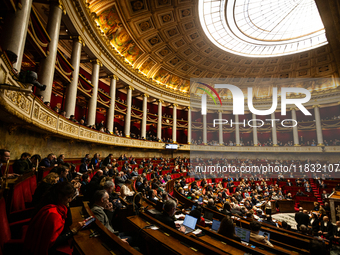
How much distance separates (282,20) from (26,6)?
2310 cm

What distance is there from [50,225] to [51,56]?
8340 mm

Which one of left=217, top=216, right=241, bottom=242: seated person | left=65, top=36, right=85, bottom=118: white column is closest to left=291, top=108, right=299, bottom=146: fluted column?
left=217, top=216, right=241, bottom=242: seated person

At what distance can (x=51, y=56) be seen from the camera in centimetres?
768

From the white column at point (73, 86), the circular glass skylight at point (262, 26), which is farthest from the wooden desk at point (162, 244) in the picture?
the circular glass skylight at point (262, 26)

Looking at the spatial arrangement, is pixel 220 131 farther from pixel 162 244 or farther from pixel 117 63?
pixel 162 244

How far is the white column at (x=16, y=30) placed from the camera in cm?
488

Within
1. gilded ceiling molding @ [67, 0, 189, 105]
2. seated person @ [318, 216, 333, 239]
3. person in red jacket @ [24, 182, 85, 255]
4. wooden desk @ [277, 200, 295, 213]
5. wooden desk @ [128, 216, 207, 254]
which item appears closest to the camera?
person in red jacket @ [24, 182, 85, 255]

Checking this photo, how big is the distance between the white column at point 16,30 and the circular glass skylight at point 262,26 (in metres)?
14.0

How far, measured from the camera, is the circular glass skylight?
17.0 meters

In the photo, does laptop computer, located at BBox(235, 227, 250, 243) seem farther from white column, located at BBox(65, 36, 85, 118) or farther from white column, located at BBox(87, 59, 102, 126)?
white column, located at BBox(87, 59, 102, 126)

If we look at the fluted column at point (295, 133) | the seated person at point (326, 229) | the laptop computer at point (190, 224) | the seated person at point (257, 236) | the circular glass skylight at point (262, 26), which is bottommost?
the seated person at point (326, 229)

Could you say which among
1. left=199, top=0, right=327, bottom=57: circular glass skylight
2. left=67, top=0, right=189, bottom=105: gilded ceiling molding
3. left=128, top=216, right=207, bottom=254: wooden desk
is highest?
left=199, top=0, right=327, bottom=57: circular glass skylight

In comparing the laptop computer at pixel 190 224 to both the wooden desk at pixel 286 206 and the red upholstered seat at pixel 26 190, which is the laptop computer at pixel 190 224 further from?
the wooden desk at pixel 286 206

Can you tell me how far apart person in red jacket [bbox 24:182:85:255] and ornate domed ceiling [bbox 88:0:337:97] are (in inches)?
523
